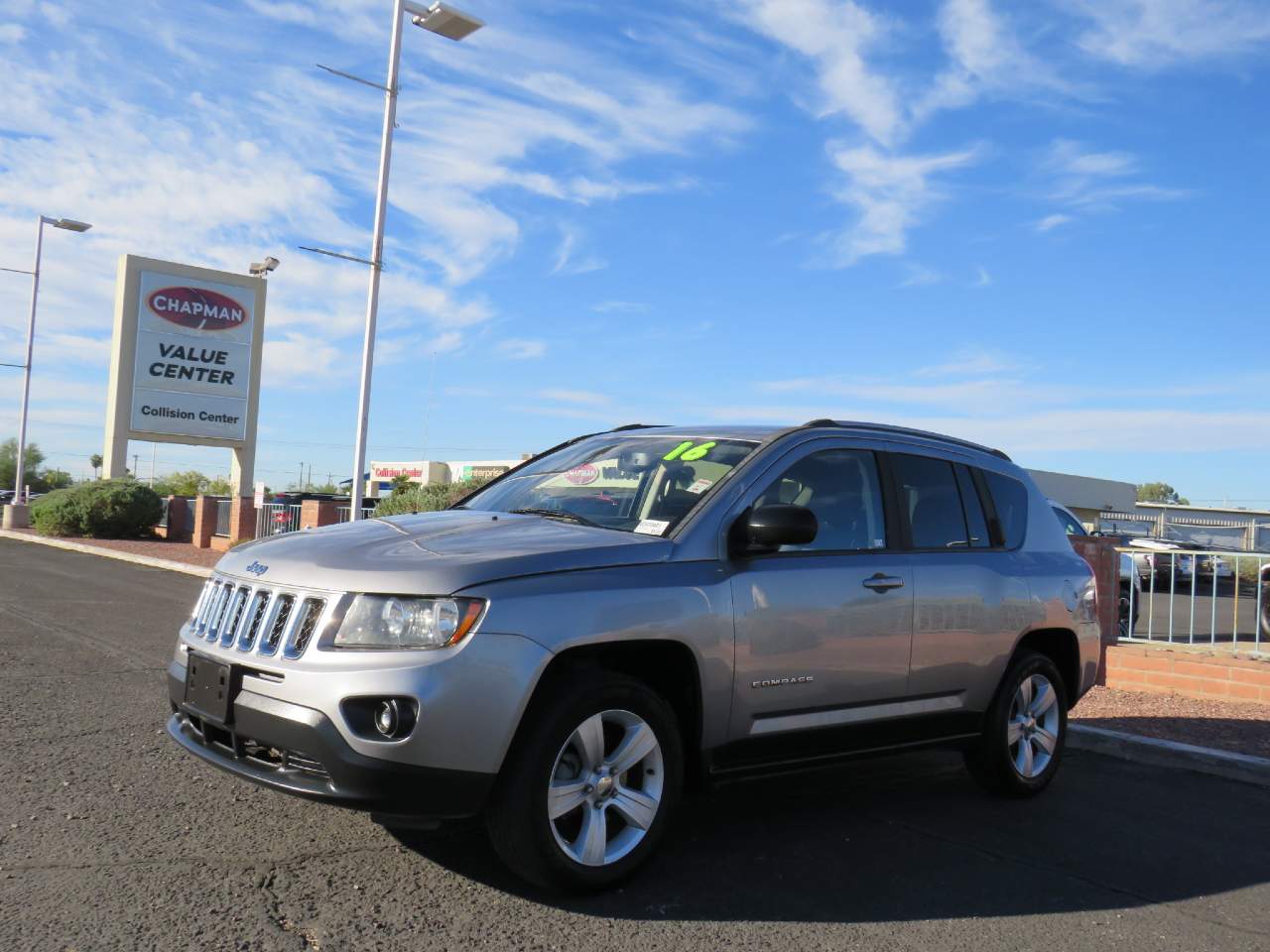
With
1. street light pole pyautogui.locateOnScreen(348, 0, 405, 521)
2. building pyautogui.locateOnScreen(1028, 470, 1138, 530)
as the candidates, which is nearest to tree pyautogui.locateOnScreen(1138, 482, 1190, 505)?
building pyautogui.locateOnScreen(1028, 470, 1138, 530)

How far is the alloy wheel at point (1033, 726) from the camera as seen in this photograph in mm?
5977

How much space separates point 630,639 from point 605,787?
542mm

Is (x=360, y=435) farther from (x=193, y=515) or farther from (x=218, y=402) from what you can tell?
(x=218, y=402)

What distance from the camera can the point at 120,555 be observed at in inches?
963

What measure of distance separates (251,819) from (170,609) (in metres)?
9.42

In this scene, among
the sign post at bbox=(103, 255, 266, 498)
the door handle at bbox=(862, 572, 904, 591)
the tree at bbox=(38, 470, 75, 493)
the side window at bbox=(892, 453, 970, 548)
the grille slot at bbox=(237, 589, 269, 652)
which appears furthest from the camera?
the tree at bbox=(38, 470, 75, 493)

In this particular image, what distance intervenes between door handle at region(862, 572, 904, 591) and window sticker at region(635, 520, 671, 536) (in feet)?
3.46

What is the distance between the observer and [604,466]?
213 inches

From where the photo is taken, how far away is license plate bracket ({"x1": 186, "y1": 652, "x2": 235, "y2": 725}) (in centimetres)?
405

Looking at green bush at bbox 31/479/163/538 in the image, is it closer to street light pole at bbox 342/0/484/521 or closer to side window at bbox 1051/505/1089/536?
street light pole at bbox 342/0/484/521

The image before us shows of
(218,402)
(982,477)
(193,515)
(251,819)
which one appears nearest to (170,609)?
(251,819)

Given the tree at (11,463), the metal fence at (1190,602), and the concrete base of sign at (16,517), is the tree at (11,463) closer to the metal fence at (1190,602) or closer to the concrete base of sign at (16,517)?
the concrete base of sign at (16,517)

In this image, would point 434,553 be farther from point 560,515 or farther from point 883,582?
point 883,582

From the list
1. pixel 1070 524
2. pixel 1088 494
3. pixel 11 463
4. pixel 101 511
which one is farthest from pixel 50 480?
pixel 1070 524
